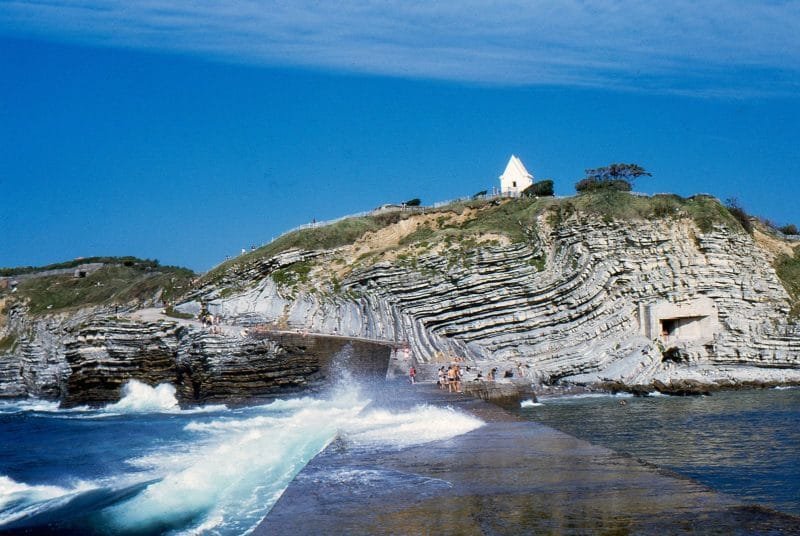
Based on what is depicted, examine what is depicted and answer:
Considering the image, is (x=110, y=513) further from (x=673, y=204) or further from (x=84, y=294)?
(x=84, y=294)

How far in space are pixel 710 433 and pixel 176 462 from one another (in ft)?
49.1

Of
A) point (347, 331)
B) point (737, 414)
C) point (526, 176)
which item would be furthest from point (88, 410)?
point (526, 176)

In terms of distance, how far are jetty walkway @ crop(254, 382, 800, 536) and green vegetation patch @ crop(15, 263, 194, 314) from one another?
137 feet

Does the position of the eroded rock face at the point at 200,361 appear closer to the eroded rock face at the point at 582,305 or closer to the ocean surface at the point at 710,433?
the eroded rock face at the point at 582,305

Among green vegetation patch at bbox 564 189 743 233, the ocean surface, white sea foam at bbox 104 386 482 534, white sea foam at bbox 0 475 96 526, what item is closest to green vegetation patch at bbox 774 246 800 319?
green vegetation patch at bbox 564 189 743 233

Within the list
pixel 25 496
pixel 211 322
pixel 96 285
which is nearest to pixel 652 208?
pixel 211 322

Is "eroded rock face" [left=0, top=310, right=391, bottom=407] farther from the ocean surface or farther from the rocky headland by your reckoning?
the ocean surface

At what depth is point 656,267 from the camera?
4084 centimetres

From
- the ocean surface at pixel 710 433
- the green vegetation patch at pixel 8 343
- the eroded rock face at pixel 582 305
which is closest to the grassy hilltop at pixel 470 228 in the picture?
the eroded rock face at pixel 582 305

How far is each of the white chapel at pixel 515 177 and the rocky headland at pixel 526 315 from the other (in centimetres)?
1619

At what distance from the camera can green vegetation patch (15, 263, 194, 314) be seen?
53.7 metres

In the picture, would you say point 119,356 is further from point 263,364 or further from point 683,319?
point 683,319

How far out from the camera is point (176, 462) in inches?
705

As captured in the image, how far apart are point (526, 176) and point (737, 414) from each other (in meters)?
37.7
